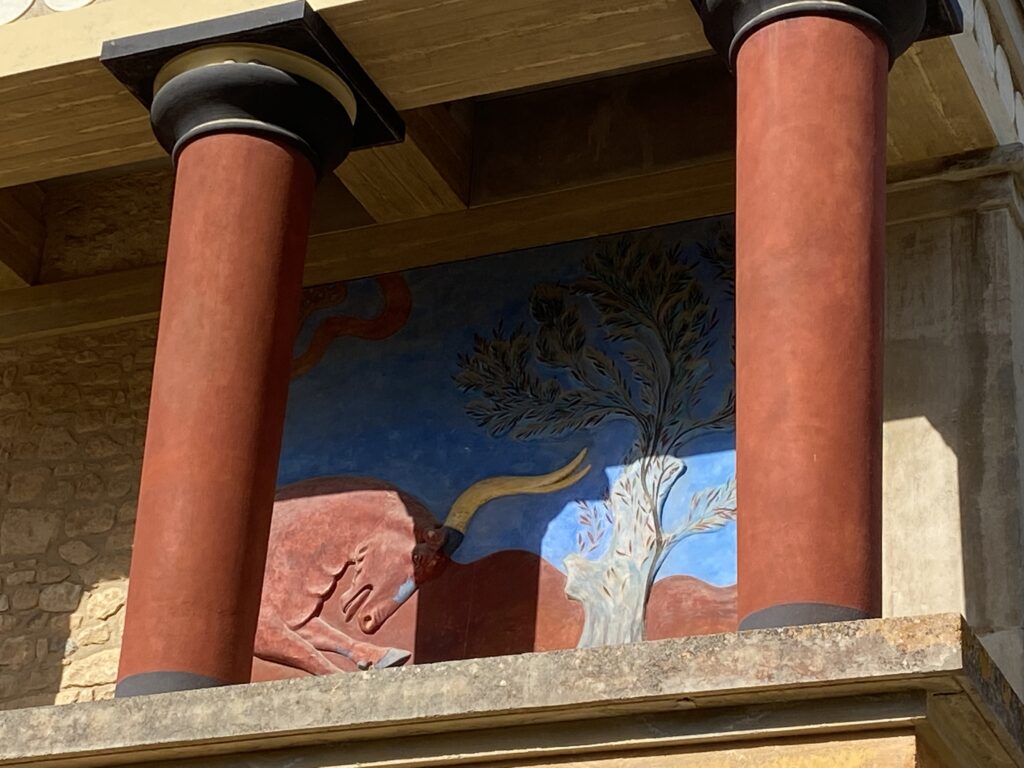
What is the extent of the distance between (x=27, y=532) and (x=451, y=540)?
6.51 feet

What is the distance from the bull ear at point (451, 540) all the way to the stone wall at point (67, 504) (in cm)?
145

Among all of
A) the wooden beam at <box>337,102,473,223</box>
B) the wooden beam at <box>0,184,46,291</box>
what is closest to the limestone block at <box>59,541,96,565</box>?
the wooden beam at <box>0,184,46,291</box>

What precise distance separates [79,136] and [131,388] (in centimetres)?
158

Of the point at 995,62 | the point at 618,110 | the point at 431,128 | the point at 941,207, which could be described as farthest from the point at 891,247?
the point at 431,128

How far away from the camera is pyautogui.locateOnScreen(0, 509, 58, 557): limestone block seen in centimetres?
836

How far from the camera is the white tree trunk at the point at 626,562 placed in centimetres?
707

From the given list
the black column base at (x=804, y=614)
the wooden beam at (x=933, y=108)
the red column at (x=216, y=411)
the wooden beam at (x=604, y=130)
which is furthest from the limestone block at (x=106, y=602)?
the black column base at (x=804, y=614)

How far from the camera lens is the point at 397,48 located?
668cm

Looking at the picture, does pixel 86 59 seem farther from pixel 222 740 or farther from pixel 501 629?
pixel 222 740

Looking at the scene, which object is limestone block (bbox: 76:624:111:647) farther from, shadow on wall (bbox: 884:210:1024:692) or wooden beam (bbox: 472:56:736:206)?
shadow on wall (bbox: 884:210:1024:692)

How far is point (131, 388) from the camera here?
8.54 m

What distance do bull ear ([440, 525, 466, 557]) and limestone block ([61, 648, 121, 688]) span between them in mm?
1480

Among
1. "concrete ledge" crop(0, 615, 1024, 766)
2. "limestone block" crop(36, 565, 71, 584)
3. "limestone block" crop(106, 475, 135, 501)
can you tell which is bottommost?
"concrete ledge" crop(0, 615, 1024, 766)

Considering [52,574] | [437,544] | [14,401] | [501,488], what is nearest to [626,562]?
[501,488]
